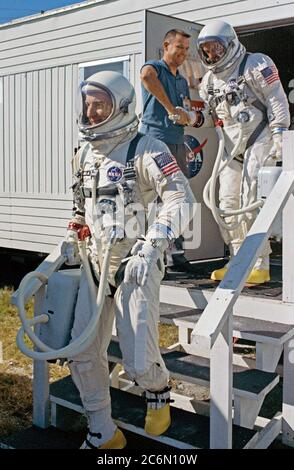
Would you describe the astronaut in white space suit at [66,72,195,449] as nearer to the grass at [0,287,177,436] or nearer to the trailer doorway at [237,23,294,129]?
the grass at [0,287,177,436]

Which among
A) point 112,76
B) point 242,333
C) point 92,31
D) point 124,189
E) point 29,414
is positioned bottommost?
point 29,414

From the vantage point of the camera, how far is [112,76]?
2521 millimetres

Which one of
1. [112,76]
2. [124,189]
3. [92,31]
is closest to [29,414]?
[124,189]

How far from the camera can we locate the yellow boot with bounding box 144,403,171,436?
8.43ft

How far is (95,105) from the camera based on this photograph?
2523mm

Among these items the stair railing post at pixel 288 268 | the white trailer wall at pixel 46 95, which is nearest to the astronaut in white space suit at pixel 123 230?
the stair railing post at pixel 288 268

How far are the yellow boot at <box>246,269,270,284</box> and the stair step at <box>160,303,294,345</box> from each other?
0.42m

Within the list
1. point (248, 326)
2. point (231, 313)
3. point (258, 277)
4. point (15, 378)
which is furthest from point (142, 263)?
point (15, 378)

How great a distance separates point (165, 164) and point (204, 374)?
118 centimetres

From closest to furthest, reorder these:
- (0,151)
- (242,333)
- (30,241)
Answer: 1. (242,333)
2. (30,241)
3. (0,151)

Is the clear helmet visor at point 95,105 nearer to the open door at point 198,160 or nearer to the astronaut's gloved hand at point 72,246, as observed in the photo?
the astronaut's gloved hand at point 72,246

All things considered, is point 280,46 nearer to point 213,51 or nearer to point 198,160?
point 198,160
